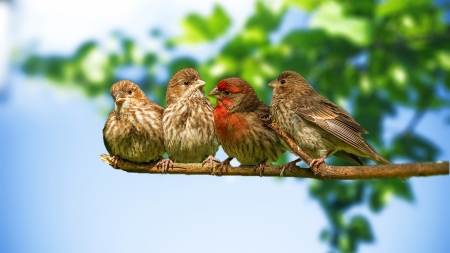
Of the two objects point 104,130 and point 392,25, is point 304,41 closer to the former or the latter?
point 392,25

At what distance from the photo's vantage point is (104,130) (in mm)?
3674

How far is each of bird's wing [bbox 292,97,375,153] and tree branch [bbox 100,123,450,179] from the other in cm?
25

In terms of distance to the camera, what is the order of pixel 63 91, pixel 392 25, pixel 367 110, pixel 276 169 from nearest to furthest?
1. pixel 276 169
2. pixel 392 25
3. pixel 367 110
4. pixel 63 91

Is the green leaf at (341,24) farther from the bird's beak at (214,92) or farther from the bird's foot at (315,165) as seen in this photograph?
the bird's foot at (315,165)

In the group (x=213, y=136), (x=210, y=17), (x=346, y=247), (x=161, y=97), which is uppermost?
(x=210, y=17)

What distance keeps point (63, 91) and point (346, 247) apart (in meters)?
4.65

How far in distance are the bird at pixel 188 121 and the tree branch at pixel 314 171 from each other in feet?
0.74

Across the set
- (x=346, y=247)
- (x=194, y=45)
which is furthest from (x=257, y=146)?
(x=346, y=247)

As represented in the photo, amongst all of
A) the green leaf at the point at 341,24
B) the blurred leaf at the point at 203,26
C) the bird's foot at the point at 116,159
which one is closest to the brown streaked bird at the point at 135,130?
the bird's foot at the point at 116,159

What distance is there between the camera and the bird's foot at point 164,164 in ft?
11.0

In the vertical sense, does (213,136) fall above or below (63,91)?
below

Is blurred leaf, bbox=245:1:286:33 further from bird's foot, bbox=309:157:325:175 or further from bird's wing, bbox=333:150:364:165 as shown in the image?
bird's foot, bbox=309:157:325:175

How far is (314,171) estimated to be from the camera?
2.90 metres

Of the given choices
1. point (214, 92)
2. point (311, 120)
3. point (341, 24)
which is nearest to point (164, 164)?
point (214, 92)
